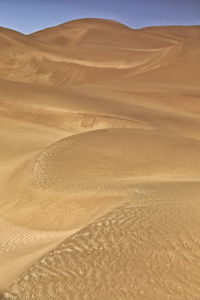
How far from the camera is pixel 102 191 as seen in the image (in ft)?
27.2

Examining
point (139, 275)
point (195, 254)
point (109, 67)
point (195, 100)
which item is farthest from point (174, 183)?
point (109, 67)

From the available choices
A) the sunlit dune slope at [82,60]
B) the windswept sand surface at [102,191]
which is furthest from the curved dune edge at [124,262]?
the sunlit dune slope at [82,60]

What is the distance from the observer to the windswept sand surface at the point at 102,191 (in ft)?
14.5

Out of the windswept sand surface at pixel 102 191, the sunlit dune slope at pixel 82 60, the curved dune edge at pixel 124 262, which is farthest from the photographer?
the sunlit dune slope at pixel 82 60

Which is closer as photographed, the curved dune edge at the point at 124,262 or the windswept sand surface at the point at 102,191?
the curved dune edge at the point at 124,262

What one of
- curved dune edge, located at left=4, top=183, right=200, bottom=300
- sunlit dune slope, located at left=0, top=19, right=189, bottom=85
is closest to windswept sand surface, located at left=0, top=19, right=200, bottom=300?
curved dune edge, located at left=4, top=183, right=200, bottom=300

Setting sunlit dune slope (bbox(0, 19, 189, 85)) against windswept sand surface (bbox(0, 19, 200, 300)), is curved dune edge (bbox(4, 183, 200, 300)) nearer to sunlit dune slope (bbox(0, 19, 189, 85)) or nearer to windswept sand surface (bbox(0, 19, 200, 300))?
windswept sand surface (bbox(0, 19, 200, 300))

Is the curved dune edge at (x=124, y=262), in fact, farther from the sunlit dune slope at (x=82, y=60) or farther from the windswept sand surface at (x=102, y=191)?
the sunlit dune slope at (x=82, y=60)

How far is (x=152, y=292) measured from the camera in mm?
4203

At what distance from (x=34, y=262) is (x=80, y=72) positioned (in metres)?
32.3

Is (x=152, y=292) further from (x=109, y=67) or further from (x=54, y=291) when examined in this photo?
(x=109, y=67)

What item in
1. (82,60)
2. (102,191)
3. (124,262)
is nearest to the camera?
(124,262)

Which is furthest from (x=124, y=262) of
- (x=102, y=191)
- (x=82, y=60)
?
(x=82, y=60)

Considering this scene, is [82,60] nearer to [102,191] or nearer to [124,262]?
[102,191]
